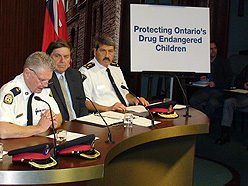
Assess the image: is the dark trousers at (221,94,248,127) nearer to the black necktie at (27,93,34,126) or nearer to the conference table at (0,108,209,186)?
the conference table at (0,108,209,186)

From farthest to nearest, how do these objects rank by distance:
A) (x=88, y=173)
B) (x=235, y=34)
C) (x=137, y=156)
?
(x=235, y=34) → (x=137, y=156) → (x=88, y=173)

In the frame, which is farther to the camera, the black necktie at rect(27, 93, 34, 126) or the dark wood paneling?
the dark wood paneling

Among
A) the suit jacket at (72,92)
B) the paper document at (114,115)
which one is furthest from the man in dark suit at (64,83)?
the paper document at (114,115)

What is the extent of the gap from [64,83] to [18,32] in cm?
123

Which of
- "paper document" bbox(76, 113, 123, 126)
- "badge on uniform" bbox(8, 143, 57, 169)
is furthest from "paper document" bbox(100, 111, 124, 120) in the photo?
"badge on uniform" bbox(8, 143, 57, 169)

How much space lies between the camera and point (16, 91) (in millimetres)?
2322

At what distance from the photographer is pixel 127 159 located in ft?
8.77

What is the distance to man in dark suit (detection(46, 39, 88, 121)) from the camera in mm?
3172

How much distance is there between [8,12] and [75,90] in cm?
133

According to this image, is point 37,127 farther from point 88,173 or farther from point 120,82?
point 120,82

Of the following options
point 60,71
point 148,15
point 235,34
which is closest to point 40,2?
point 148,15

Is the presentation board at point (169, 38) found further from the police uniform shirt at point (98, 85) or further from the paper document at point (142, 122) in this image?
the paper document at point (142, 122)

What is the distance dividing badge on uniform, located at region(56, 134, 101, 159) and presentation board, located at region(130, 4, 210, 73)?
2.50 metres

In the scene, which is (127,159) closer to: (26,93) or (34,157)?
(26,93)
